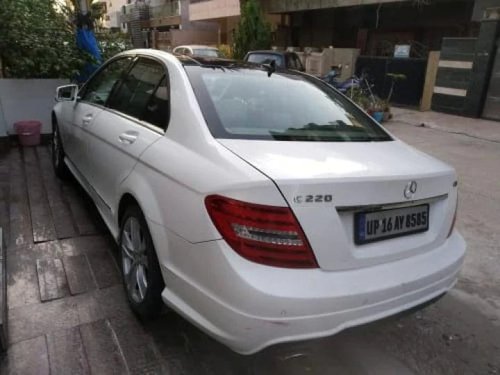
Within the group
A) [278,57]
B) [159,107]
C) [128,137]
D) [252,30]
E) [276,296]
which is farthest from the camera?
[252,30]

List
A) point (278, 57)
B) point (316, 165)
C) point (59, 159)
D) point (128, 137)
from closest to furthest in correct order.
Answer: point (316, 165), point (128, 137), point (59, 159), point (278, 57)

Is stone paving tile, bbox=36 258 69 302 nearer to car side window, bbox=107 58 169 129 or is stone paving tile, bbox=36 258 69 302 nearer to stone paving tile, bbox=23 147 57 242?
stone paving tile, bbox=23 147 57 242

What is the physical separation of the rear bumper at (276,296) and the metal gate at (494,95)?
9548 millimetres

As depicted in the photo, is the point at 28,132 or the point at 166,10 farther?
the point at 166,10

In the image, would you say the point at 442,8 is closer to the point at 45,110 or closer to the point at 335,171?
the point at 45,110

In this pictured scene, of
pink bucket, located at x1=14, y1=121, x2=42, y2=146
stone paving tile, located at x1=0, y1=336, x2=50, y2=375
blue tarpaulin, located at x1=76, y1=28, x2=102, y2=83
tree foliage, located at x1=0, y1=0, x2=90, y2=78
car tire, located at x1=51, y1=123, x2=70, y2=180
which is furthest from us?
blue tarpaulin, located at x1=76, y1=28, x2=102, y2=83

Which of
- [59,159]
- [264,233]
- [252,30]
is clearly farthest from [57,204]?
[252,30]

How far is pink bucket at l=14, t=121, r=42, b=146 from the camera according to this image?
6.17 m

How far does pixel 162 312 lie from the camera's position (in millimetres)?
2410

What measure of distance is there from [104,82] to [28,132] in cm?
315

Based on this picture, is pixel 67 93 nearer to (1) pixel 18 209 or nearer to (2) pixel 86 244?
(1) pixel 18 209

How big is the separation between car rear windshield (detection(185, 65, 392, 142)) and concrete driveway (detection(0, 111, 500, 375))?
41.1 inches

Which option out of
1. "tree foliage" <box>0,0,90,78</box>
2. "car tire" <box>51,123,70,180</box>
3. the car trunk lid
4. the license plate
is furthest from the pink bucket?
the license plate

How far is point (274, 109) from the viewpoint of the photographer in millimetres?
2492
